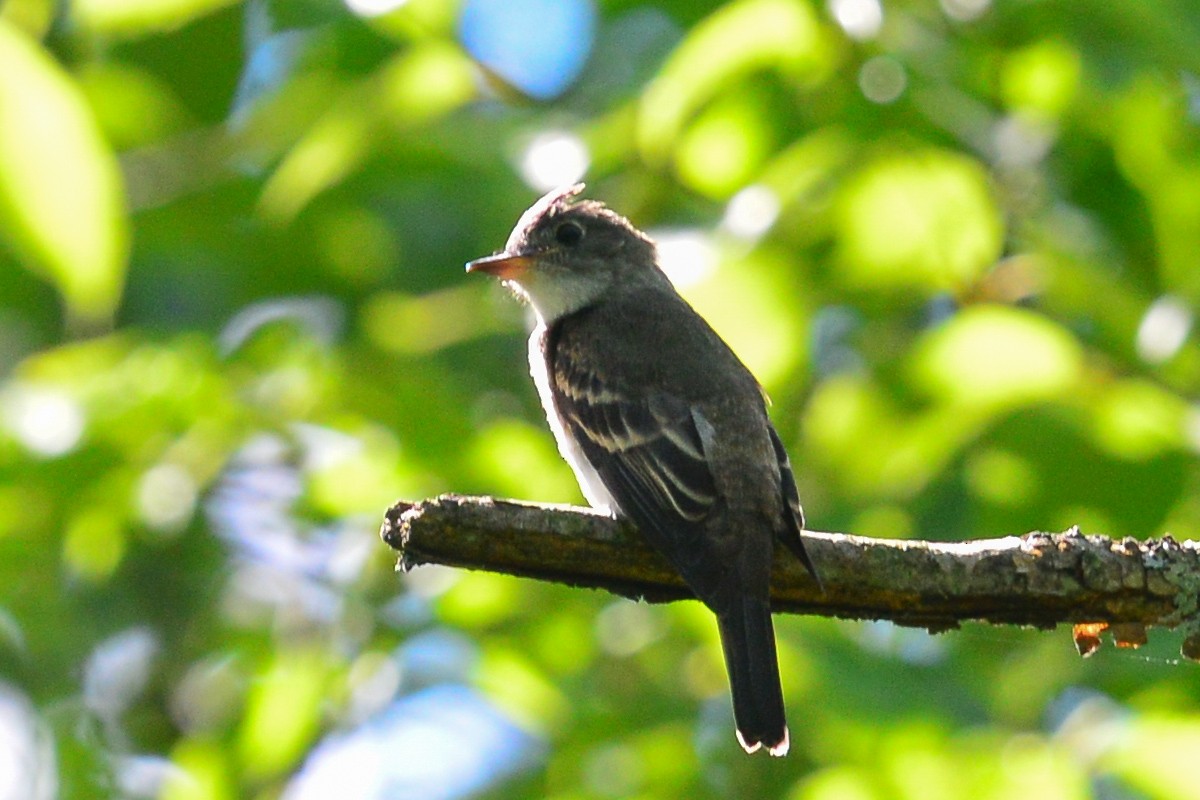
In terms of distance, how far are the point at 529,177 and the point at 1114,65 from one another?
1725 millimetres

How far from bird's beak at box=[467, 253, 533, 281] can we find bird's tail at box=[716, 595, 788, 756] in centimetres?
197

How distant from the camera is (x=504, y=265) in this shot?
18.2 feet

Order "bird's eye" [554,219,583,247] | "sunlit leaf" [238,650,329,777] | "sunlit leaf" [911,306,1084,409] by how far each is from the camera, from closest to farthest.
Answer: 1. "sunlit leaf" [911,306,1084,409]
2. "sunlit leaf" [238,650,329,777]
3. "bird's eye" [554,219,583,247]

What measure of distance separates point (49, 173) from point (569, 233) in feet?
10.5

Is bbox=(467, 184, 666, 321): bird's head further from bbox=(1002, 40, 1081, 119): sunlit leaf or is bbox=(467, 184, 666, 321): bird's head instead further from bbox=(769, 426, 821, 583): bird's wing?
bbox=(1002, 40, 1081, 119): sunlit leaf

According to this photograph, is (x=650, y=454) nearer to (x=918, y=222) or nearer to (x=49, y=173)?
(x=918, y=222)

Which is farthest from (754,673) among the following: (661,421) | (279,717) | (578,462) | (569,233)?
(569,233)

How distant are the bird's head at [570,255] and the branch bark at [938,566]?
Result: 2259 millimetres

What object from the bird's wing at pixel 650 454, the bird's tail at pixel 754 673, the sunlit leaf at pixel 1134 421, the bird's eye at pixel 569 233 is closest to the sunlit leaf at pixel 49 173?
the bird's wing at pixel 650 454

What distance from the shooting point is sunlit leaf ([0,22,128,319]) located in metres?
2.87

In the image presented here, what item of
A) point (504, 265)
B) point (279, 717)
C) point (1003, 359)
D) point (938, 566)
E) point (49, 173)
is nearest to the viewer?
point (49, 173)

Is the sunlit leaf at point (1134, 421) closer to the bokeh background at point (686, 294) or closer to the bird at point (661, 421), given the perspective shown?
the bokeh background at point (686, 294)

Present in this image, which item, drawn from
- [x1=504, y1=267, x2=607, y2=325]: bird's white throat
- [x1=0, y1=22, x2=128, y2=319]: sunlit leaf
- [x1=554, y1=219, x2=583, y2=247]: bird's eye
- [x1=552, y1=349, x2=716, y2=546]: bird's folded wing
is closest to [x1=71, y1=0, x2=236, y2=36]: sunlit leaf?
[x1=0, y1=22, x2=128, y2=319]: sunlit leaf

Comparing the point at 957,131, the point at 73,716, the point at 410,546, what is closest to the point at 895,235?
the point at 957,131
